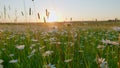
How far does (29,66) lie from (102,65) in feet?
5.97

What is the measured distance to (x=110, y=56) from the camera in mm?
3818

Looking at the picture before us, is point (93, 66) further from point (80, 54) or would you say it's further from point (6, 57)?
point (6, 57)

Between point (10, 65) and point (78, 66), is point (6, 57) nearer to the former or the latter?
point (10, 65)

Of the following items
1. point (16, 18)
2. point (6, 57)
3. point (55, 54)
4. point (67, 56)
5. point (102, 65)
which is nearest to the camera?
point (102, 65)

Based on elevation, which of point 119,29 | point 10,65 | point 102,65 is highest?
point 119,29

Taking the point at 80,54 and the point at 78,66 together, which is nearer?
the point at 78,66

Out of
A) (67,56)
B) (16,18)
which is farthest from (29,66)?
(16,18)

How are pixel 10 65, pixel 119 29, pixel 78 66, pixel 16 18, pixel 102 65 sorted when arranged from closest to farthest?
1. pixel 119 29
2. pixel 102 65
3. pixel 78 66
4. pixel 10 65
5. pixel 16 18

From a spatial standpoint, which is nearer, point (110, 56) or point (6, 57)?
point (110, 56)

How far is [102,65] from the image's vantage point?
1678mm

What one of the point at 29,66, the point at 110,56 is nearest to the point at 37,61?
the point at 29,66

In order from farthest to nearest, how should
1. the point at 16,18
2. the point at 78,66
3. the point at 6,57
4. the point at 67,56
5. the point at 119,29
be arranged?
the point at 16,18, the point at 6,57, the point at 67,56, the point at 78,66, the point at 119,29

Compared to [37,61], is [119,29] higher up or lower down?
higher up

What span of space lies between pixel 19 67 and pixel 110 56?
134 cm
